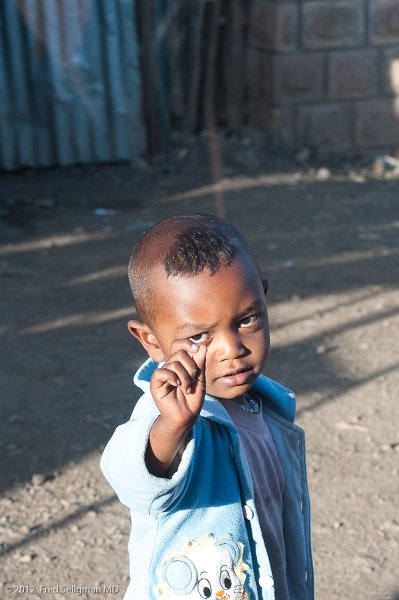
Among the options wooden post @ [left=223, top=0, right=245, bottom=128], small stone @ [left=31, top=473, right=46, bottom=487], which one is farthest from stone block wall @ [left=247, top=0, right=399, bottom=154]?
Answer: small stone @ [left=31, top=473, right=46, bottom=487]

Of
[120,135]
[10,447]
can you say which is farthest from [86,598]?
[120,135]

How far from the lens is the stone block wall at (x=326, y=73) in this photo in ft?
26.4

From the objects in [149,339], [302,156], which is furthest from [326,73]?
[149,339]

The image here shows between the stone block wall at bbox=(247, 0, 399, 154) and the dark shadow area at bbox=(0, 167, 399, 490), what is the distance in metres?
0.77

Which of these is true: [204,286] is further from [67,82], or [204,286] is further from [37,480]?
[67,82]

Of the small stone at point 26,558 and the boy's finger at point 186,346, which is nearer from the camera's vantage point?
the boy's finger at point 186,346

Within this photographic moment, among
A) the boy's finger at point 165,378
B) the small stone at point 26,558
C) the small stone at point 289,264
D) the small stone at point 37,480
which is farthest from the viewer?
the small stone at point 289,264

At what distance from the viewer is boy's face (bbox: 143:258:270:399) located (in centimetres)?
166

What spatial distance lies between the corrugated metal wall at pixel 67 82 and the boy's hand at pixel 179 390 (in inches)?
272

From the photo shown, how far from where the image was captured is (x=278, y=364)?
4.40 m

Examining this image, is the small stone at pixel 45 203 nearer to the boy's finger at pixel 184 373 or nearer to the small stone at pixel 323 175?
the small stone at pixel 323 175

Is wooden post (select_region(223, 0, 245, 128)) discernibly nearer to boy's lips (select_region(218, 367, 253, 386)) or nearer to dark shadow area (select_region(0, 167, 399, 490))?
dark shadow area (select_region(0, 167, 399, 490))

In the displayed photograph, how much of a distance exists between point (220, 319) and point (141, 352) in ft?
9.40

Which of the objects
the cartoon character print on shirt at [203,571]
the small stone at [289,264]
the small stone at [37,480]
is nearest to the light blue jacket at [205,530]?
the cartoon character print on shirt at [203,571]
